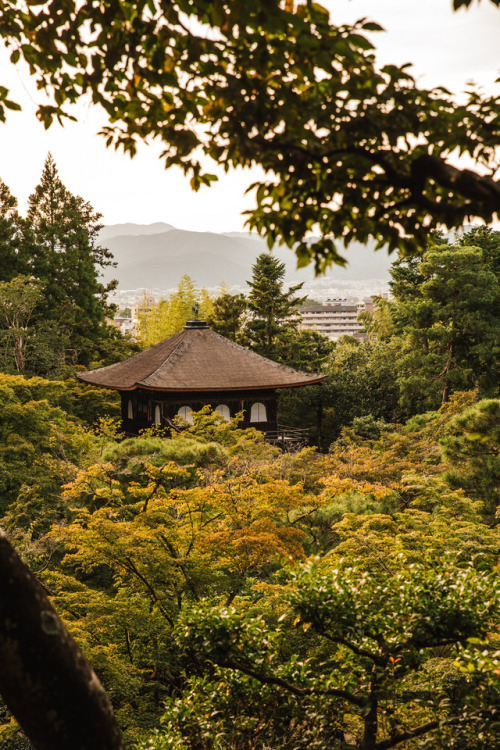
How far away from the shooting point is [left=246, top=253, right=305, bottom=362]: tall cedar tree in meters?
30.5

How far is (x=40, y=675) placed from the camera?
82.1 inches

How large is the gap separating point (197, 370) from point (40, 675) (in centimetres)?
1997

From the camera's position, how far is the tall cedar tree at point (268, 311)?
3052 centimetres

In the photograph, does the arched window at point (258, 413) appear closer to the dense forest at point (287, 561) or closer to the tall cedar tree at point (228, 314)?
the dense forest at point (287, 561)

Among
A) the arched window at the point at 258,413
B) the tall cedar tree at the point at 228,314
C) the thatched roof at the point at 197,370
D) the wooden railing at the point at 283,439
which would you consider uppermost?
the tall cedar tree at the point at 228,314

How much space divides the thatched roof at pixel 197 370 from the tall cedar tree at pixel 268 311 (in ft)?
19.9

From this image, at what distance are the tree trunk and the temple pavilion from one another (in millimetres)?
18132

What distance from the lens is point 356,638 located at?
4.08 meters

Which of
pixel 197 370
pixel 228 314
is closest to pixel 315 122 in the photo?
pixel 197 370

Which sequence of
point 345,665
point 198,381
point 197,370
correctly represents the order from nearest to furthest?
point 345,665 < point 198,381 < point 197,370

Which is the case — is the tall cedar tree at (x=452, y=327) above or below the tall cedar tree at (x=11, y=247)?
below

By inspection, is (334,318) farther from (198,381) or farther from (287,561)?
(287,561)

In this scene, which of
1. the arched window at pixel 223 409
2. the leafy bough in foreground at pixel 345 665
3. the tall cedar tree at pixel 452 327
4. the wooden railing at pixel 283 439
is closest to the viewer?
the leafy bough in foreground at pixel 345 665

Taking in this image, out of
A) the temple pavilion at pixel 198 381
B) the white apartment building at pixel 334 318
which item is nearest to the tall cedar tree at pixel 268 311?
the temple pavilion at pixel 198 381
